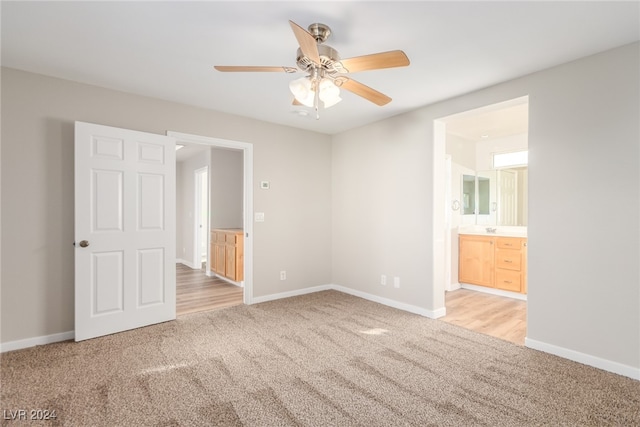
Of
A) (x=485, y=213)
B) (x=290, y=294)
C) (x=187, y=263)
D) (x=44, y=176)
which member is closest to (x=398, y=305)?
(x=290, y=294)

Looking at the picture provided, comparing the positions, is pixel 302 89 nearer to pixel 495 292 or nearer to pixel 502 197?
pixel 495 292

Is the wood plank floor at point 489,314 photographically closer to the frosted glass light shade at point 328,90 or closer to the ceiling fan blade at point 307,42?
the frosted glass light shade at point 328,90

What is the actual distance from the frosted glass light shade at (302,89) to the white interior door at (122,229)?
202 centimetres

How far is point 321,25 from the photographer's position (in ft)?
6.61

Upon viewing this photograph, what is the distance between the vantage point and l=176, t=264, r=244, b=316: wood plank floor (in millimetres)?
4012

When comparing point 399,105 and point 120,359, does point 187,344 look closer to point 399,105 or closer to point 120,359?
point 120,359

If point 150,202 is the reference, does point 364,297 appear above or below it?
below

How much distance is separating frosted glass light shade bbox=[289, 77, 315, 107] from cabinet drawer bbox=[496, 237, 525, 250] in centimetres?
392

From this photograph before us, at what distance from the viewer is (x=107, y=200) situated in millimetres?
2992

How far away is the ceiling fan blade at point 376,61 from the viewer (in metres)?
1.73

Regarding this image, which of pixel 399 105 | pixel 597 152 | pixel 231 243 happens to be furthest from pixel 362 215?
pixel 597 152

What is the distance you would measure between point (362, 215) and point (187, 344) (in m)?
2.72

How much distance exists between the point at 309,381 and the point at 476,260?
3716 mm

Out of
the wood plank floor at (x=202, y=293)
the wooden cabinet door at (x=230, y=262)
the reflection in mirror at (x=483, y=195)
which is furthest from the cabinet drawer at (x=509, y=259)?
the wooden cabinet door at (x=230, y=262)
